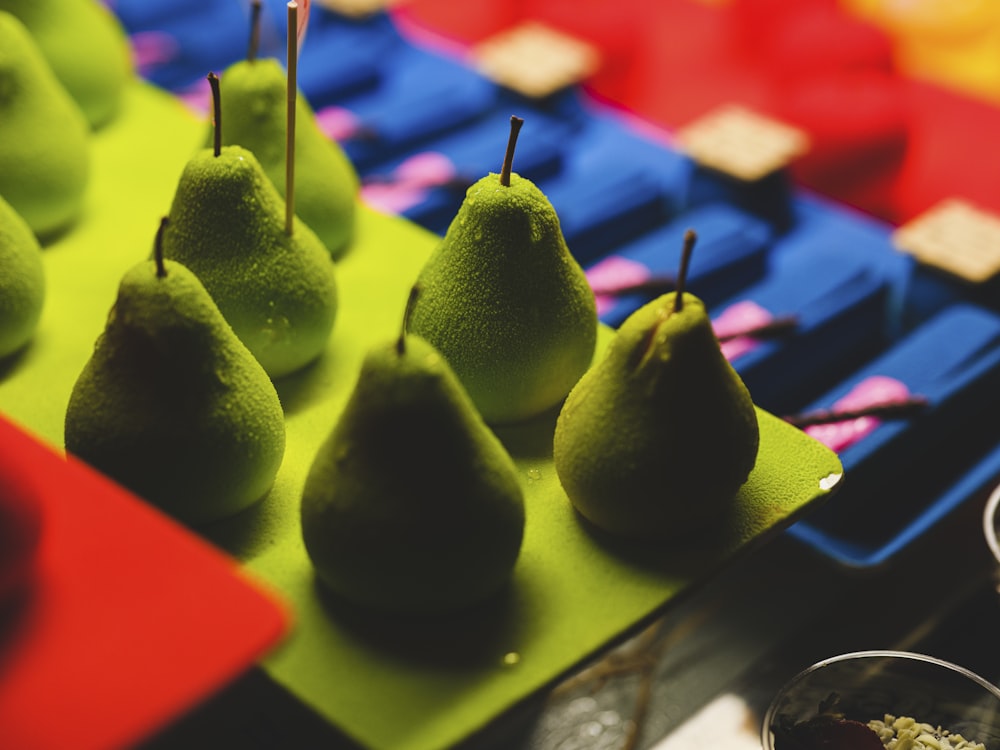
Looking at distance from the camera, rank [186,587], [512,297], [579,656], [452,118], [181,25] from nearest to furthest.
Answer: [186,587], [579,656], [512,297], [452,118], [181,25]

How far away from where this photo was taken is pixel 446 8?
2.25m

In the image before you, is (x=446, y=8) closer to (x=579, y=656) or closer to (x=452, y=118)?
(x=452, y=118)

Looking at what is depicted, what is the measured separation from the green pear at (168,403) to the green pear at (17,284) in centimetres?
18

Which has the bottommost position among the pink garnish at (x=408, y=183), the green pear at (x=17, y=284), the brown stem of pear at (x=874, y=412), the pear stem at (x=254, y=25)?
the pink garnish at (x=408, y=183)

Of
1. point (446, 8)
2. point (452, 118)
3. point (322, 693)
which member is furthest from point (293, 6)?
point (446, 8)

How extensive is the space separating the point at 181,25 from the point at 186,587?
61.1 inches

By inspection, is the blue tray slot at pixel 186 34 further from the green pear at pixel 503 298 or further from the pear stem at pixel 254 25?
the green pear at pixel 503 298

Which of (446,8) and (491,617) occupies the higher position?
(491,617)

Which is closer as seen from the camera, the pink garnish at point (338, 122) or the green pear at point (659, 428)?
the green pear at point (659, 428)

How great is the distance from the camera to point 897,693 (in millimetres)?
922

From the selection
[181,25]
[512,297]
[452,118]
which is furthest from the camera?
[181,25]

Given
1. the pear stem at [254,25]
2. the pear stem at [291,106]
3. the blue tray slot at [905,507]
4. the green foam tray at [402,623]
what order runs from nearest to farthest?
the green foam tray at [402,623] → the pear stem at [291,106] → the pear stem at [254,25] → the blue tray slot at [905,507]

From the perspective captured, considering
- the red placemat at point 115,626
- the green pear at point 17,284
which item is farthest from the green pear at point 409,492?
the green pear at point 17,284

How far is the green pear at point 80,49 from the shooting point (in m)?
1.25
